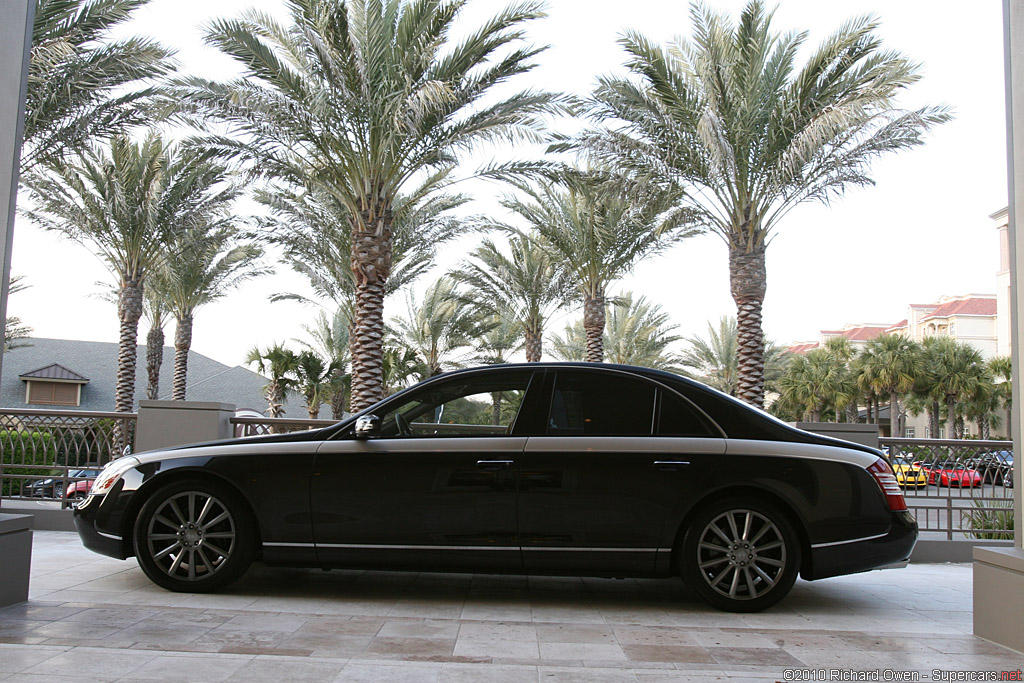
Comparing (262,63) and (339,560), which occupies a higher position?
(262,63)

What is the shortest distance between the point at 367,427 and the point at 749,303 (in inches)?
504

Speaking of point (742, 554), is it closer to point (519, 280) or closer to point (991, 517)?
point (991, 517)

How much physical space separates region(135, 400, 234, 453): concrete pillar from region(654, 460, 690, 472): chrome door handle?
5026 mm

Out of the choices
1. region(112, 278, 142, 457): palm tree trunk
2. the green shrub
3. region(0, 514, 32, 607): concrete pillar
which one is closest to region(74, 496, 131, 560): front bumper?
region(0, 514, 32, 607): concrete pillar

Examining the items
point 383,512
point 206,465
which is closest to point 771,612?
point 383,512

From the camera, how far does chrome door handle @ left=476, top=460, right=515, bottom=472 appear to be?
5.10 meters

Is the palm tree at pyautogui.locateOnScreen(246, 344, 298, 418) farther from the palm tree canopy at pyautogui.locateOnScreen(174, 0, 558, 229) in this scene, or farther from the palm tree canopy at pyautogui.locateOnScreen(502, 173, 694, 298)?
the palm tree canopy at pyautogui.locateOnScreen(174, 0, 558, 229)

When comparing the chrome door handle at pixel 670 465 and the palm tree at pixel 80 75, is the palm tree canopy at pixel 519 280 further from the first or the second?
the chrome door handle at pixel 670 465

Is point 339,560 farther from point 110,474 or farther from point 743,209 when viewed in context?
point 743,209

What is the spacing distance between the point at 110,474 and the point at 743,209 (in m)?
13.6

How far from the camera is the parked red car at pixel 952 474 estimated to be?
8.71 metres

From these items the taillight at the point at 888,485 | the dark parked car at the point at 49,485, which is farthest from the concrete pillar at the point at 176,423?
the taillight at the point at 888,485

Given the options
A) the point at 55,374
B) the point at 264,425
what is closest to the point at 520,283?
the point at 264,425

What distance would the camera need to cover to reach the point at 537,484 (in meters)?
5.06
